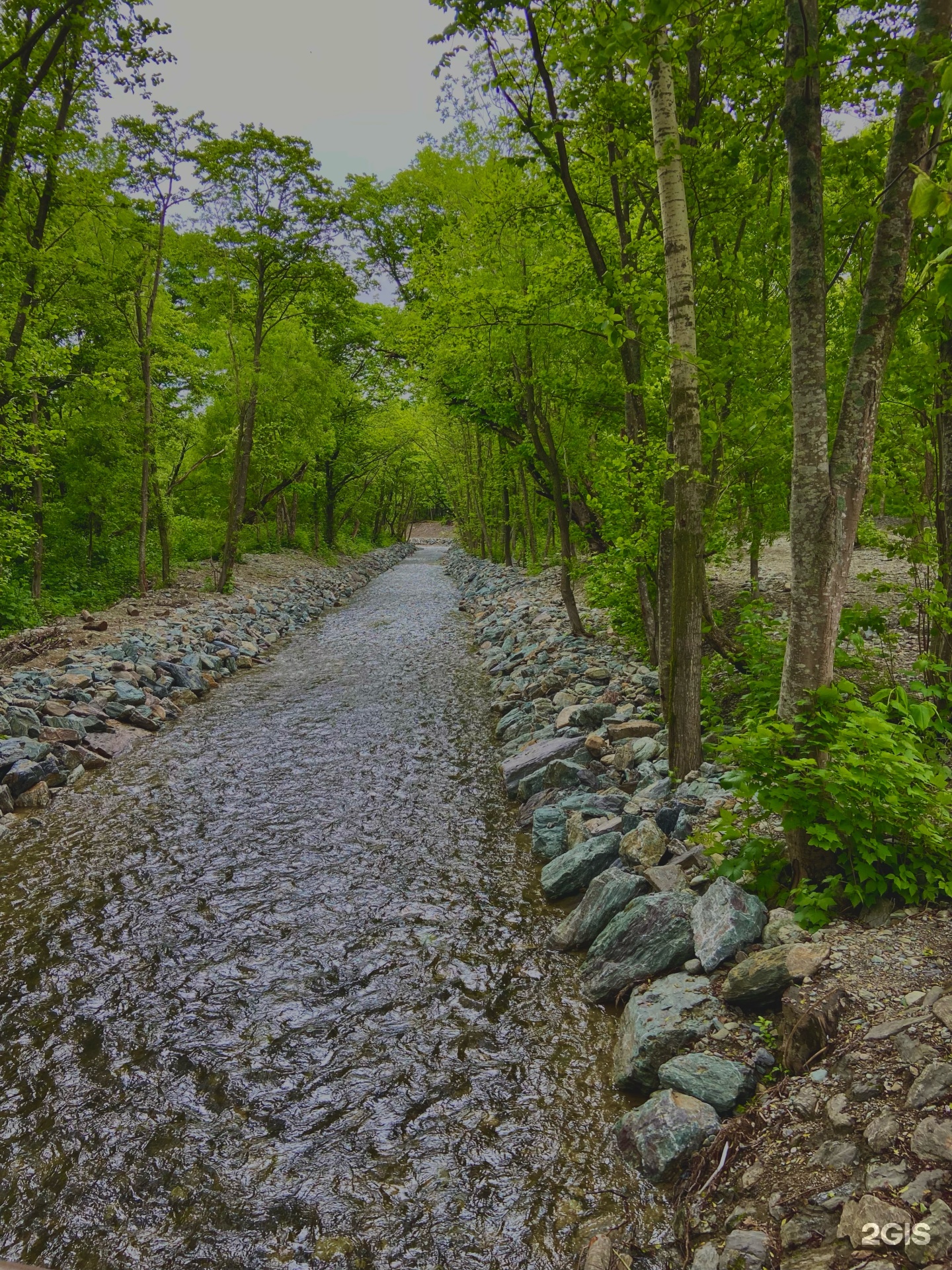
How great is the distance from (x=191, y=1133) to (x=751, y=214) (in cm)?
1028

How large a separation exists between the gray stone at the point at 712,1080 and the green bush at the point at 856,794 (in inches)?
39.1

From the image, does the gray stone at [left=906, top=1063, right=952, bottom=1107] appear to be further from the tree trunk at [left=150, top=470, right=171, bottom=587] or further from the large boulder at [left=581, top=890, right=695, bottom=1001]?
the tree trunk at [left=150, top=470, right=171, bottom=587]

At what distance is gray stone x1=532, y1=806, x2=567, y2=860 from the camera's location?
676 centimetres

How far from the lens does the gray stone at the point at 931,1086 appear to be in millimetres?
2693

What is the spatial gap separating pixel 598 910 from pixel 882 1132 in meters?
2.76

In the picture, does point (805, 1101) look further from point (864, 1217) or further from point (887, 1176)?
point (864, 1217)

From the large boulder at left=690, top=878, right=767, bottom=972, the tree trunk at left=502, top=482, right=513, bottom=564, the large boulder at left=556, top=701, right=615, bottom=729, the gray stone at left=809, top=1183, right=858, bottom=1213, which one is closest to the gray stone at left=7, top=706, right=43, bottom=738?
the large boulder at left=556, top=701, right=615, bottom=729

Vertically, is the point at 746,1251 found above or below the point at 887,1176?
below

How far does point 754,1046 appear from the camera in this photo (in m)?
3.71

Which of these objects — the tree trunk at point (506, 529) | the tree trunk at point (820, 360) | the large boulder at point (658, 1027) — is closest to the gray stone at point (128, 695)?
the large boulder at point (658, 1027)

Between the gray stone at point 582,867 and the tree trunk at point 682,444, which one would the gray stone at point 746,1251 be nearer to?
the gray stone at point 582,867

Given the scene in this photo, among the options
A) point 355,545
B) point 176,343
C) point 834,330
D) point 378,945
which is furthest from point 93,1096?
point 355,545

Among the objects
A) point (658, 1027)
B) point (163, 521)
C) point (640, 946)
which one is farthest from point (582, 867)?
point (163, 521)

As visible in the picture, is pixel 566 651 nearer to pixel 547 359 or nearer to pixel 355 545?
pixel 547 359
